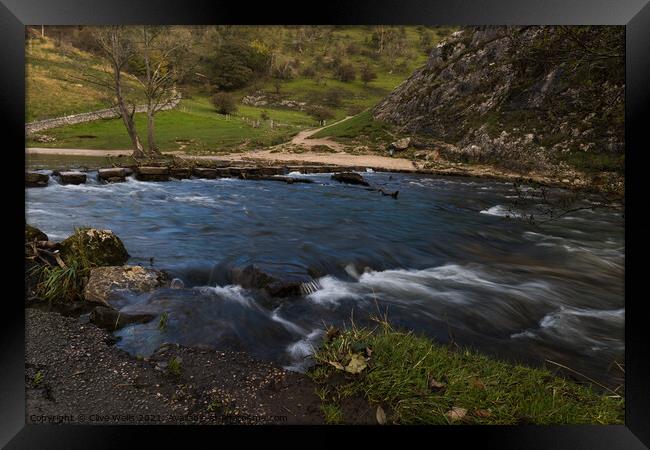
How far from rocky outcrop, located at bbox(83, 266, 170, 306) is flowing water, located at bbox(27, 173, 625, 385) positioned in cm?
18

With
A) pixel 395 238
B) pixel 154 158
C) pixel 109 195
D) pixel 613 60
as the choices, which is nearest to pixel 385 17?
pixel 613 60

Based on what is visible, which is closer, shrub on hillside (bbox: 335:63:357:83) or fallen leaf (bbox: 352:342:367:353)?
fallen leaf (bbox: 352:342:367:353)

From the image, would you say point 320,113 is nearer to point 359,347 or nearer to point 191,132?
point 191,132

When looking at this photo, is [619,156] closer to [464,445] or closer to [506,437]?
[506,437]

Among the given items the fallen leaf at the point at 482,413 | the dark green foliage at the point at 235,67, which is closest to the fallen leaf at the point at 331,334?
the fallen leaf at the point at 482,413

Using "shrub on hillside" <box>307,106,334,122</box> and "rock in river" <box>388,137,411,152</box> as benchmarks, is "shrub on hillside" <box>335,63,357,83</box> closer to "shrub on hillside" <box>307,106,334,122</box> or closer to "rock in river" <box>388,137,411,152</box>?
"shrub on hillside" <box>307,106,334,122</box>

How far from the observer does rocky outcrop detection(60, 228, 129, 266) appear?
4927 mm

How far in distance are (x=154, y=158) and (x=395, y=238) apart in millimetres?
12500

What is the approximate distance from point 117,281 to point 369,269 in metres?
3.89

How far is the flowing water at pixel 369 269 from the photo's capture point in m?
4.21

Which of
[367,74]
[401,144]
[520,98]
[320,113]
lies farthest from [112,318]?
[320,113]

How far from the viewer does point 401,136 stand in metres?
Result: 24.2

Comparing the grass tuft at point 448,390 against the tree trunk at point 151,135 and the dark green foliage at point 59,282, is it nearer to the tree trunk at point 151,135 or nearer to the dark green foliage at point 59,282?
the dark green foliage at point 59,282

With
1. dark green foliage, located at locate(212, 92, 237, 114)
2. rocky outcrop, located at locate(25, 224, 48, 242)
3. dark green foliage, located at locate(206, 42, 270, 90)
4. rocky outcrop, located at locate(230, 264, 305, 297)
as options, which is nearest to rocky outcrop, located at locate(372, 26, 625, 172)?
rocky outcrop, located at locate(230, 264, 305, 297)
